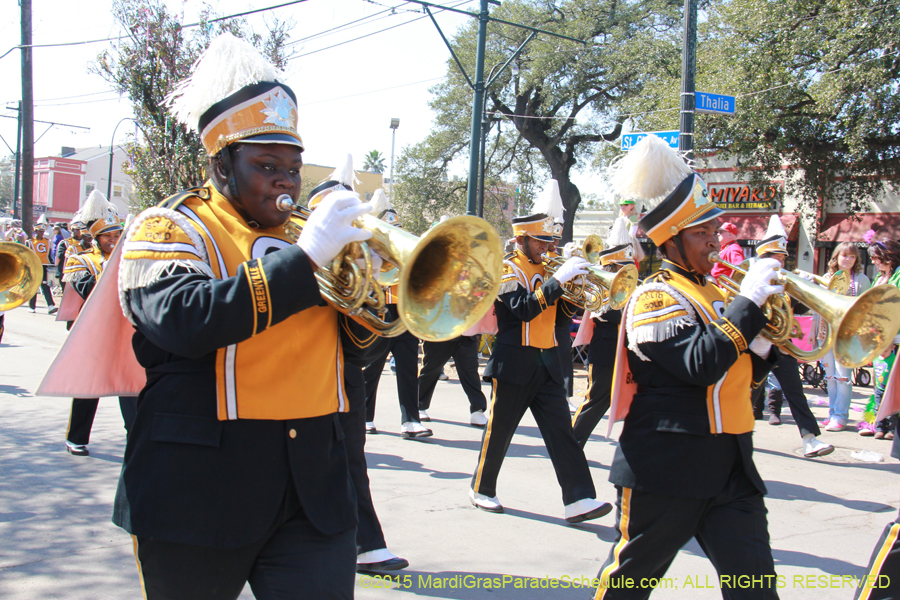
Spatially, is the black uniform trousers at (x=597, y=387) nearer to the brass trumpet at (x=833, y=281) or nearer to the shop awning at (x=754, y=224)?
the brass trumpet at (x=833, y=281)

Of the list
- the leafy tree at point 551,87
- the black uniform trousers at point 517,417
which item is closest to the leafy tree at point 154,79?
the black uniform trousers at point 517,417

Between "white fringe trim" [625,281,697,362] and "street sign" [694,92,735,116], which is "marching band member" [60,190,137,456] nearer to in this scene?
"white fringe trim" [625,281,697,362]

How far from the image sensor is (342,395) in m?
2.23

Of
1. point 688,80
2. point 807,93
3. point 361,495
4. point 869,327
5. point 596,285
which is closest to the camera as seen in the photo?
point 869,327

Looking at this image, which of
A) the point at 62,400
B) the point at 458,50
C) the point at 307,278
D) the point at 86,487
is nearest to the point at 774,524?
the point at 307,278

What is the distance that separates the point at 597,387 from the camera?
6215 mm

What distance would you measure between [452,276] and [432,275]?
0.18 feet

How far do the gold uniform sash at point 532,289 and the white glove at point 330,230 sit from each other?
3.17 m

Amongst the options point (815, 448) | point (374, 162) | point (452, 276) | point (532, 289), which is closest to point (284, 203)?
point (452, 276)

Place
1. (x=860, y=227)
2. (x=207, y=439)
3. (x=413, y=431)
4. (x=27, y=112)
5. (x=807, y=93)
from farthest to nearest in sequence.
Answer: (x=860, y=227) < (x=27, y=112) < (x=807, y=93) < (x=413, y=431) < (x=207, y=439)

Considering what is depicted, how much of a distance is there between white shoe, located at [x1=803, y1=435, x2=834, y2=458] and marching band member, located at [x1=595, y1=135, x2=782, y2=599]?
4306 mm

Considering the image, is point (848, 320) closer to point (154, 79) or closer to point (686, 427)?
point (686, 427)

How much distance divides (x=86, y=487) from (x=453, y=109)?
24200 mm

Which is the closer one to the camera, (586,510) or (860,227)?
(586,510)
